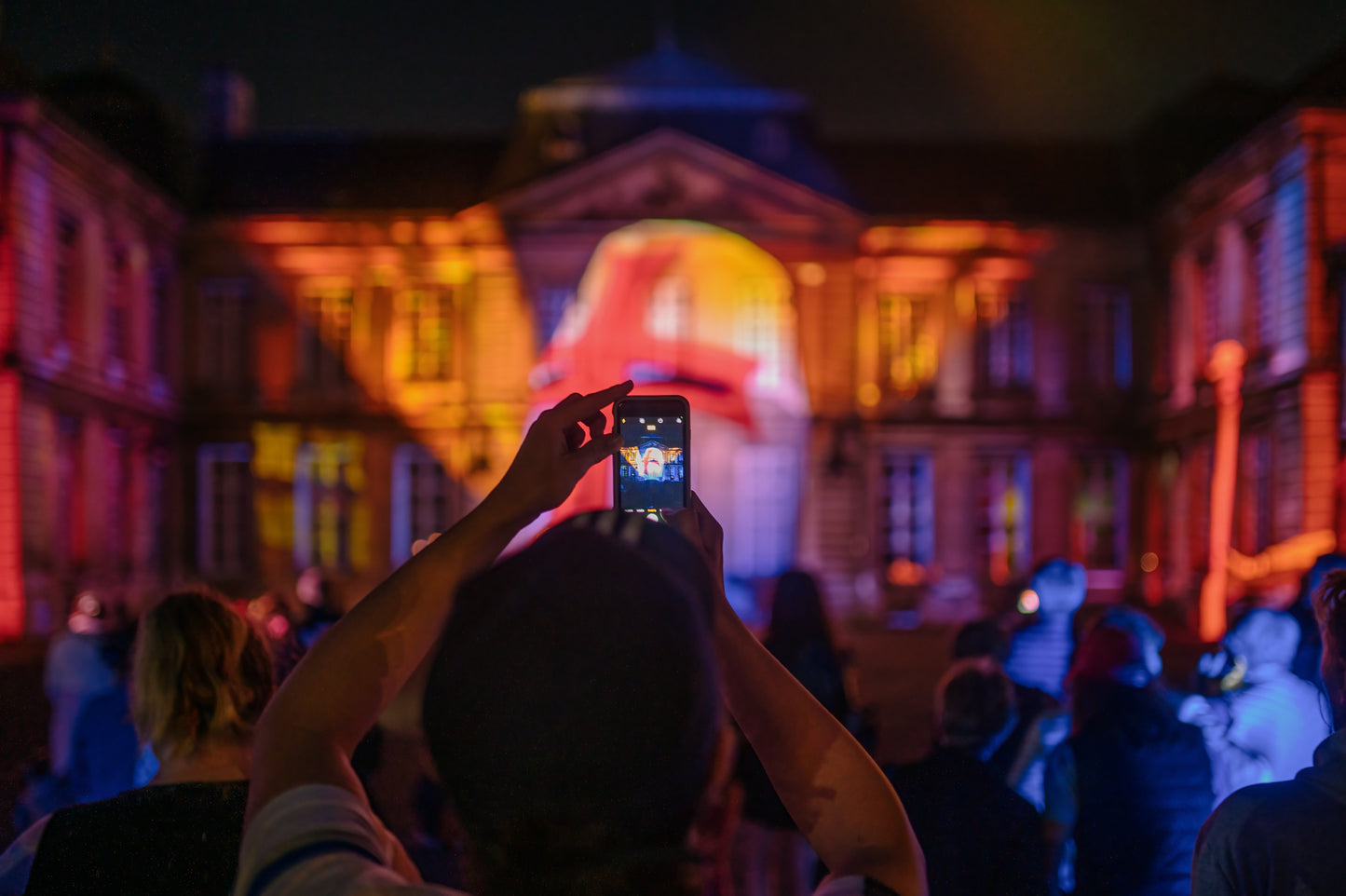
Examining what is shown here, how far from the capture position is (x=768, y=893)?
402 cm

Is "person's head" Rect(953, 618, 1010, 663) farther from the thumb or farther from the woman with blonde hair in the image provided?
the thumb

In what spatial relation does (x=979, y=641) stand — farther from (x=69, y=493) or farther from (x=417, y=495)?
(x=417, y=495)

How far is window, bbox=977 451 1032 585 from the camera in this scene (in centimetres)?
2152

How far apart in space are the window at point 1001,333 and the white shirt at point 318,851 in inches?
874

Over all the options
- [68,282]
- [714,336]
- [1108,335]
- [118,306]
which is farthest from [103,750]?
[1108,335]

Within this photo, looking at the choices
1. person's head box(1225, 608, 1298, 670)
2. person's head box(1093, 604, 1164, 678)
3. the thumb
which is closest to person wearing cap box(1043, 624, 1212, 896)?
person's head box(1093, 604, 1164, 678)

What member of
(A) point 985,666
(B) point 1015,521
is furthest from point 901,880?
(B) point 1015,521

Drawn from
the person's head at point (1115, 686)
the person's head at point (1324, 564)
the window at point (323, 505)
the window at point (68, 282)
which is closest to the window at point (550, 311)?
the window at point (323, 505)

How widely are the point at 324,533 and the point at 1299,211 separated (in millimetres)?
18347

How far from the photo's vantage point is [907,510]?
21.7 metres

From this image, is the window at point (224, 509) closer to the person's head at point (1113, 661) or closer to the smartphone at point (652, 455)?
the person's head at point (1113, 661)

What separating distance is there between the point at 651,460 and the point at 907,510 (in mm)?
20809

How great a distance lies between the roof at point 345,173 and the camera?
22.3m

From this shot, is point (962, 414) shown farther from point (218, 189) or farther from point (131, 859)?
point (131, 859)
